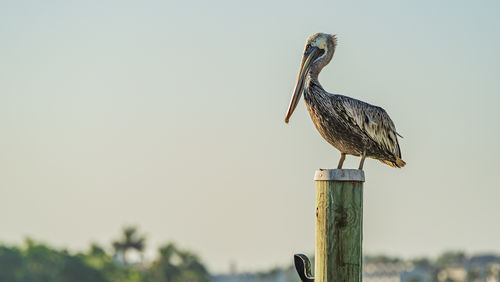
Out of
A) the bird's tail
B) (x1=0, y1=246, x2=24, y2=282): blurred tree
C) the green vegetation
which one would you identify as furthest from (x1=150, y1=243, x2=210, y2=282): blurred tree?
the bird's tail

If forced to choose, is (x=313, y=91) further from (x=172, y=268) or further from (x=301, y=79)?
(x=172, y=268)

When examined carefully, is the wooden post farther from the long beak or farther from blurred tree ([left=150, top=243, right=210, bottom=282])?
blurred tree ([left=150, top=243, right=210, bottom=282])

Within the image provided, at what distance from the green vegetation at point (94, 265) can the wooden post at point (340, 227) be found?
9206 centimetres

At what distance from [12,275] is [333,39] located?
302ft

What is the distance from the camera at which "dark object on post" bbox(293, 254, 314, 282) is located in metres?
Result: 8.46

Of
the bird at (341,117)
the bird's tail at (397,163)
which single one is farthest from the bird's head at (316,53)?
the bird's tail at (397,163)

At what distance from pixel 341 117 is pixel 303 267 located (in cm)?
148

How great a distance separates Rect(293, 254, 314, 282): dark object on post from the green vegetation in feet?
301

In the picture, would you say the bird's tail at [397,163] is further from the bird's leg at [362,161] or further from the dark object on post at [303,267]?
the dark object on post at [303,267]

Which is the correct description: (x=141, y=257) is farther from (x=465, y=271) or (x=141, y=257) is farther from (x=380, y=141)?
(x=380, y=141)

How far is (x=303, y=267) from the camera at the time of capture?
8492mm

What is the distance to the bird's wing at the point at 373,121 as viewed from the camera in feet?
31.2

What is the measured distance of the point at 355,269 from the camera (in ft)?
26.8

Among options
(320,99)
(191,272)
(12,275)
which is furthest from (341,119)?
(191,272)
